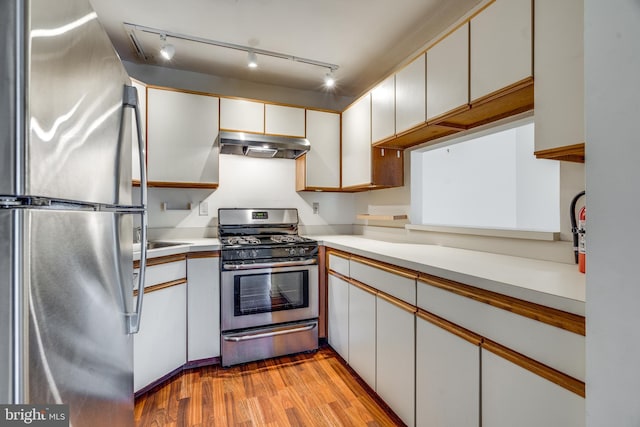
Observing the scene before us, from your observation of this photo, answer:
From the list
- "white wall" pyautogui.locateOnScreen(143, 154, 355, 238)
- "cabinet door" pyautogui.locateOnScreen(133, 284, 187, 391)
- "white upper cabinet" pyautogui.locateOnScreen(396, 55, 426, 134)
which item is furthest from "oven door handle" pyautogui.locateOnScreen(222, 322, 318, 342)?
"white upper cabinet" pyautogui.locateOnScreen(396, 55, 426, 134)

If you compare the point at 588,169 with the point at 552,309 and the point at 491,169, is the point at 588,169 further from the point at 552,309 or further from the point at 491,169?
the point at 491,169

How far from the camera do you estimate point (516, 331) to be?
99 cm

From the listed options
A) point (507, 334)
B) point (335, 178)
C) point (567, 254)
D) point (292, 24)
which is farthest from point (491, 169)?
point (507, 334)

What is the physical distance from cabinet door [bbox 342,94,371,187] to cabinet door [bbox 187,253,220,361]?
137 centimetres

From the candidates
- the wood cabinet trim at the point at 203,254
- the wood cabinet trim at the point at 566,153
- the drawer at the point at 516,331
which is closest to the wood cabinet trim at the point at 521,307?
the drawer at the point at 516,331

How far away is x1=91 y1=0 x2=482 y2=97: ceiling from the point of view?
1.89m

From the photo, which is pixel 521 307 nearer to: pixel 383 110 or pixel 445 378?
pixel 445 378

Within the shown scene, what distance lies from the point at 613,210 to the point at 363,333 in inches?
60.9

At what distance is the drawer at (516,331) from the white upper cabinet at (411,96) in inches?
44.7

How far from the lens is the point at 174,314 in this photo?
6.80 ft

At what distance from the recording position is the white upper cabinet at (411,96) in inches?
74.0

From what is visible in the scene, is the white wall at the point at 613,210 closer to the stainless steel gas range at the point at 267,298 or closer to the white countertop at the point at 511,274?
the white countertop at the point at 511,274

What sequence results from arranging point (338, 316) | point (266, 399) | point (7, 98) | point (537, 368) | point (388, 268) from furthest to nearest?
point (338, 316)
point (266, 399)
point (388, 268)
point (537, 368)
point (7, 98)

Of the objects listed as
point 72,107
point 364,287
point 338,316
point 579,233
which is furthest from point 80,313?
point 338,316
